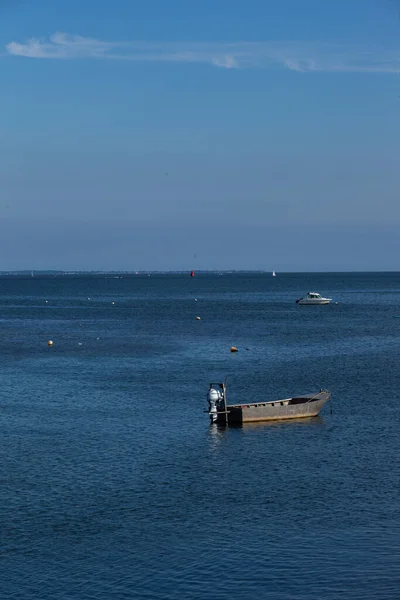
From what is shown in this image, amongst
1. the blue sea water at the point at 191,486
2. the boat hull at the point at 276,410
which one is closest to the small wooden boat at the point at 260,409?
the boat hull at the point at 276,410

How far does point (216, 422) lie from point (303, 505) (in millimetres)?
21590

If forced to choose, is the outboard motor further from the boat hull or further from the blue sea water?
the blue sea water

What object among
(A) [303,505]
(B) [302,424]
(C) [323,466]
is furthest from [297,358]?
(A) [303,505]

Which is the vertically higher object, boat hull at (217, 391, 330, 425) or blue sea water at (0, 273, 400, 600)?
boat hull at (217, 391, 330, 425)

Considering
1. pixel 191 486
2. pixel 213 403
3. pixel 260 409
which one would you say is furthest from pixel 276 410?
pixel 191 486

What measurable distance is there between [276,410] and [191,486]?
66.7 ft

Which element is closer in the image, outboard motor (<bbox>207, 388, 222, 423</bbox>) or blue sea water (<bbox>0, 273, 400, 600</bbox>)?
blue sea water (<bbox>0, 273, 400, 600</bbox>)

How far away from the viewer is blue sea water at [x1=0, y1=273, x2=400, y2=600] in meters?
35.5

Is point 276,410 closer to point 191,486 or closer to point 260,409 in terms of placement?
point 260,409

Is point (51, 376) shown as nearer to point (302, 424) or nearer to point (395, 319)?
point (302, 424)

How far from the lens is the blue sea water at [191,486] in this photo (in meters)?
35.5

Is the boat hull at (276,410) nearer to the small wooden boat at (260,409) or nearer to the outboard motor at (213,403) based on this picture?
the small wooden boat at (260,409)

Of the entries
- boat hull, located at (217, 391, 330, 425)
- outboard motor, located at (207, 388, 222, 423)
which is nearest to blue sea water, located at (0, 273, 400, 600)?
boat hull, located at (217, 391, 330, 425)

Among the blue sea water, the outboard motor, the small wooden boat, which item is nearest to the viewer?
the blue sea water
